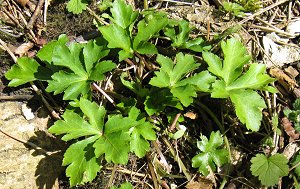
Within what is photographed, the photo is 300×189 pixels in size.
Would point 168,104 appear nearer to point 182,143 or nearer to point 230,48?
point 182,143

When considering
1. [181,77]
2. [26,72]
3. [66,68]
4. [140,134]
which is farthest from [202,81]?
[26,72]

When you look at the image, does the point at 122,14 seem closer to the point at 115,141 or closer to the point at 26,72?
the point at 26,72

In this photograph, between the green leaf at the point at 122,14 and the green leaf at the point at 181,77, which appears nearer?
the green leaf at the point at 181,77

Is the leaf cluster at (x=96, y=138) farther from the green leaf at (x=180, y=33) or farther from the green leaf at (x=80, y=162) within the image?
the green leaf at (x=180, y=33)

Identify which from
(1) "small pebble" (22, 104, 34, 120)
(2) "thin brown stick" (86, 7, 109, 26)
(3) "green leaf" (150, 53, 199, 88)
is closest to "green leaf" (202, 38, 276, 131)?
(3) "green leaf" (150, 53, 199, 88)

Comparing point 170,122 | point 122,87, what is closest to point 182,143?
point 170,122

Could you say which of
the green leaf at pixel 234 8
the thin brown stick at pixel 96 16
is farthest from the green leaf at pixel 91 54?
the green leaf at pixel 234 8

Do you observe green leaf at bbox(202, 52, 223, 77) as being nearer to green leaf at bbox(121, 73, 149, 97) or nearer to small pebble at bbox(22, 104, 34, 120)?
green leaf at bbox(121, 73, 149, 97)
